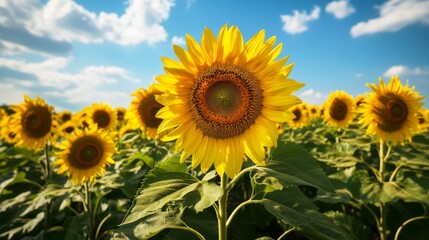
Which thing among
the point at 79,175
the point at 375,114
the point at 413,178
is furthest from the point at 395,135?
the point at 79,175

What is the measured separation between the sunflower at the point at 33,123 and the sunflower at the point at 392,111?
19.4ft

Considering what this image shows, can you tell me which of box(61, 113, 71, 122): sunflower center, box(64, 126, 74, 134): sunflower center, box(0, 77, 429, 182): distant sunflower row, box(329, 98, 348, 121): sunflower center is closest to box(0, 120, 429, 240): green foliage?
box(0, 77, 429, 182): distant sunflower row

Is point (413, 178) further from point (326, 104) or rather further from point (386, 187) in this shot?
point (326, 104)

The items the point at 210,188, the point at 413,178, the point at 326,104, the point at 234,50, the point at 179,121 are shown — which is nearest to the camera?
the point at 210,188

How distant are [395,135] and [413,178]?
1272mm

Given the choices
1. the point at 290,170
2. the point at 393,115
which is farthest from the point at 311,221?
the point at 393,115

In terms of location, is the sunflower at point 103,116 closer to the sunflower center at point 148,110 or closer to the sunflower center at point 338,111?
the sunflower center at point 148,110

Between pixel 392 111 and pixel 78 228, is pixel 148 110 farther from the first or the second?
pixel 392 111

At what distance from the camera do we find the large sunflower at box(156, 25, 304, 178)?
2402mm

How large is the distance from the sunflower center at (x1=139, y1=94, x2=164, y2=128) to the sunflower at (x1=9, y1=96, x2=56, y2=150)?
188 centimetres

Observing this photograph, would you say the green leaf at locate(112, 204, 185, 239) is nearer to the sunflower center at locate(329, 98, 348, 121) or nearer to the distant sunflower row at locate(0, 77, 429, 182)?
the distant sunflower row at locate(0, 77, 429, 182)

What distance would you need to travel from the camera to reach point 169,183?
2.29 meters

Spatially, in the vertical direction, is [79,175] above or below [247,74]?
below

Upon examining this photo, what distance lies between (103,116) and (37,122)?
9.20 ft
